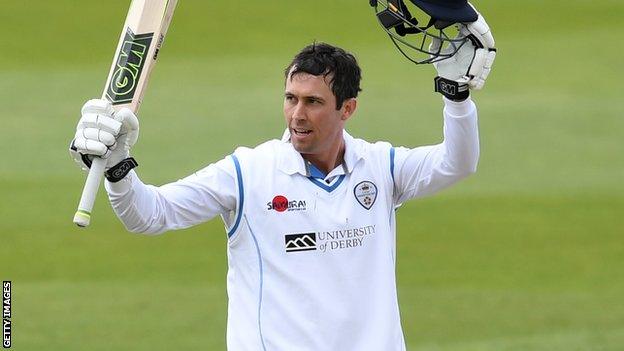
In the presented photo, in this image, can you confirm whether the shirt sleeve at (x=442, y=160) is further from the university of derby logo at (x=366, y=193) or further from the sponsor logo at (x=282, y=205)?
the sponsor logo at (x=282, y=205)

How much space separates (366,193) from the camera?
5020mm

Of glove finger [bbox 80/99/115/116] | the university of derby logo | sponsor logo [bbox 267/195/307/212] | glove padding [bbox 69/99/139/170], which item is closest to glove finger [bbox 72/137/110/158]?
glove padding [bbox 69/99/139/170]

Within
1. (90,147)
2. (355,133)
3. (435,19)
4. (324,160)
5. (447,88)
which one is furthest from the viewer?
(355,133)

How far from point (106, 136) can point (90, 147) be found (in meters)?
0.06

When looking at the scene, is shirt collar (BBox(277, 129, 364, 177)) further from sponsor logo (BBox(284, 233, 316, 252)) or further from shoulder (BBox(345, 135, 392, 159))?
sponsor logo (BBox(284, 233, 316, 252))

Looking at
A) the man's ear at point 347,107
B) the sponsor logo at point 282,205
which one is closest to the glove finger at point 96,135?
the sponsor logo at point 282,205

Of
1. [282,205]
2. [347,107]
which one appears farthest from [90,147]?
[347,107]

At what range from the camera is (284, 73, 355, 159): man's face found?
4934 mm

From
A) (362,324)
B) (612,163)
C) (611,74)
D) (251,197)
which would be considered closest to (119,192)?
(251,197)

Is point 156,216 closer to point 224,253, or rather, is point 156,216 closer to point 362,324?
point 362,324

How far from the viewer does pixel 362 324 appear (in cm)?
486

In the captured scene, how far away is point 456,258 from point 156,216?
4.75 m

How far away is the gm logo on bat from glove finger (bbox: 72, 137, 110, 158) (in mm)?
256

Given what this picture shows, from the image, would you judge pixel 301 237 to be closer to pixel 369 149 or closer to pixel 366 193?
pixel 366 193
